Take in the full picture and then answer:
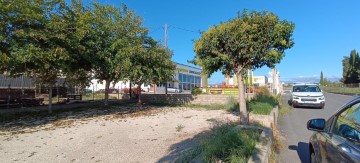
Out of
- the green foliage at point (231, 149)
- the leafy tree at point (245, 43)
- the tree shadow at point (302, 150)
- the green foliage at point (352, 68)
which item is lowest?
the tree shadow at point (302, 150)

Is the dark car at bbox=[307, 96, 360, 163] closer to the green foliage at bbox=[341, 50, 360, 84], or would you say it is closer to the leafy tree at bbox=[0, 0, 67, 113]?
the leafy tree at bbox=[0, 0, 67, 113]

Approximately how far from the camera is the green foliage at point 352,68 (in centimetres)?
6391

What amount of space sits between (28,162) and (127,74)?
9289 millimetres

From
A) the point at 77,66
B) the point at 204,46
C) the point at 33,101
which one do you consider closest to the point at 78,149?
the point at 204,46

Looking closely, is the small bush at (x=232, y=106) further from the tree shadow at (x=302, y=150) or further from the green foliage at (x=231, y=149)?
the green foliage at (x=231, y=149)

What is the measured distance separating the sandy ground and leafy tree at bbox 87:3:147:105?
12.3 feet

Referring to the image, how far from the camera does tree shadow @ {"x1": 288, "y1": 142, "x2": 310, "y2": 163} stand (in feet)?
21.2

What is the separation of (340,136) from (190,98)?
18902 millimetres

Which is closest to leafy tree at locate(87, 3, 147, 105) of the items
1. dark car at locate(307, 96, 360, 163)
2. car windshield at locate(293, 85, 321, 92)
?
dark car at locate(307, 96, 360, 163)

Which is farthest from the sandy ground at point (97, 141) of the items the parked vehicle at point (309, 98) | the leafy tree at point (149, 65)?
the parked vehicle at point (309, 98)

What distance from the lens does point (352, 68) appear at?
65.2 m

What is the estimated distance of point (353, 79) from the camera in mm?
65312

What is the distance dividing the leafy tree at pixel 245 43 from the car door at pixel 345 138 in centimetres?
505

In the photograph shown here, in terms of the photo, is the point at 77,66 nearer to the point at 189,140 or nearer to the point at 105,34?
the point at 105,34
